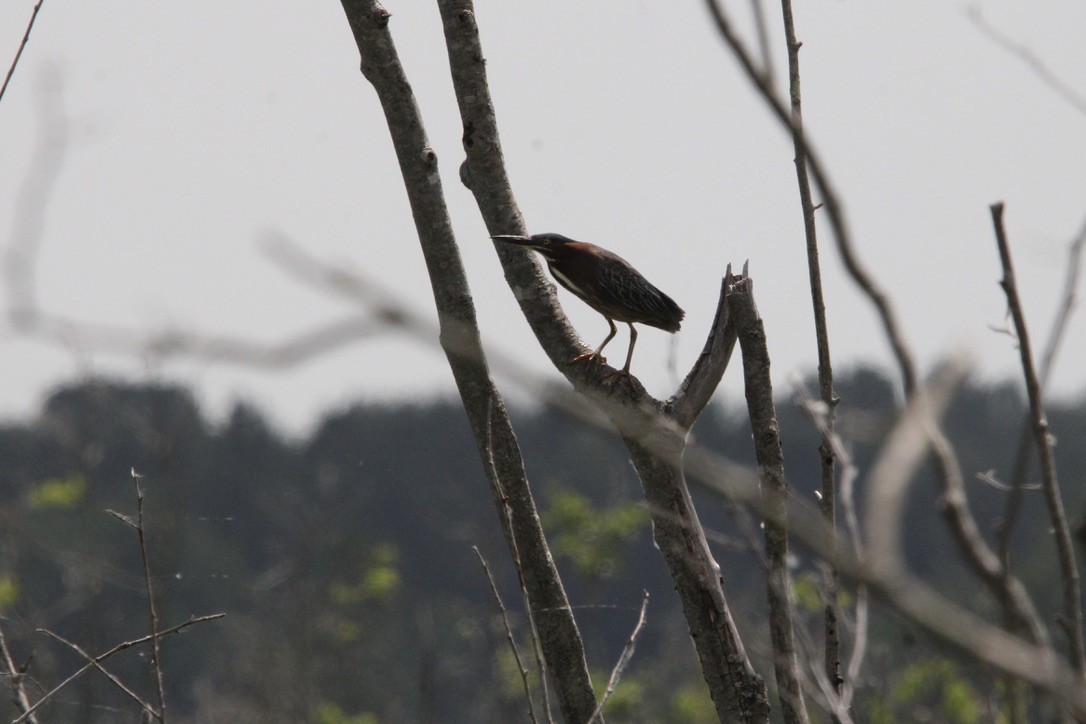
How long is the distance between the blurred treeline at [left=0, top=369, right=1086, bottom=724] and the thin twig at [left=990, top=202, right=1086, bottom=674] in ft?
10.2

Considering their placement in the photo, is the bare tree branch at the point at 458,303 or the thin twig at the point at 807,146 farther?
the bare tree branch at the point at 458,303

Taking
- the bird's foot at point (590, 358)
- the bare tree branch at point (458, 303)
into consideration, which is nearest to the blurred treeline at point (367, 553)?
the bare tree branch at point (458, 303)

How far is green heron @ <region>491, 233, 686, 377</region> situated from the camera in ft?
14.5

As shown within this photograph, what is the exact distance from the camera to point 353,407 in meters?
36.6

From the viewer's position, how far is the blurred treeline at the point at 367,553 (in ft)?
42.3

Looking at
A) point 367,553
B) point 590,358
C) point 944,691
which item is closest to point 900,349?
point 590,358

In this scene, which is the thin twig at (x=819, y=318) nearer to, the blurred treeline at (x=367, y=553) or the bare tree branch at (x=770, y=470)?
the bare tree branch at (x=770, y=470)

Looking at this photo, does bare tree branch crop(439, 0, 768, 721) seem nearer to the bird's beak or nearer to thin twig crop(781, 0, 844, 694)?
the bird's beak

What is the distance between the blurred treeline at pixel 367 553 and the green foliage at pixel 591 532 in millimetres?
34

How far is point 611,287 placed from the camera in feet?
14.7

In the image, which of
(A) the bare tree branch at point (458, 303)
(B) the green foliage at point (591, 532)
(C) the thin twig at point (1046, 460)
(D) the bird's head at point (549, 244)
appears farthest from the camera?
(B) the green foliage at point (591, 532)

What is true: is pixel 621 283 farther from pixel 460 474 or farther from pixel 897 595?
pixel 460 474

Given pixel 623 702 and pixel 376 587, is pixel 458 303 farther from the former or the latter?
pixel 376 587

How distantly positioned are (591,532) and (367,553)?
1411cm
